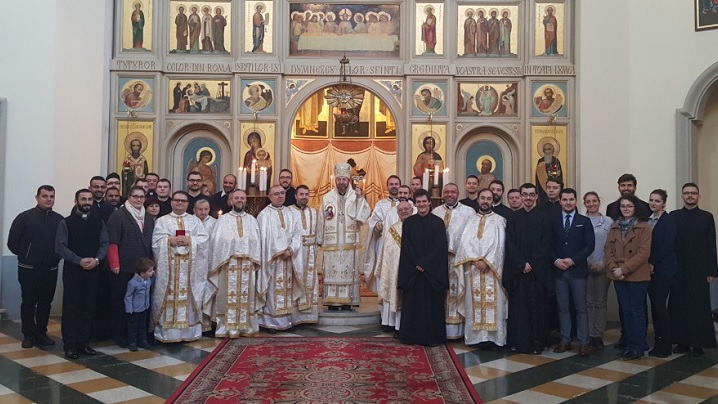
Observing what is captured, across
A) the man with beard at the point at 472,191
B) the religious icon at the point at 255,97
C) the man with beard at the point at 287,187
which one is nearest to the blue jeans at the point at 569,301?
the man with beard at the point at 472,191

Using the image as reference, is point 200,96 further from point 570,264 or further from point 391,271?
point 570,264

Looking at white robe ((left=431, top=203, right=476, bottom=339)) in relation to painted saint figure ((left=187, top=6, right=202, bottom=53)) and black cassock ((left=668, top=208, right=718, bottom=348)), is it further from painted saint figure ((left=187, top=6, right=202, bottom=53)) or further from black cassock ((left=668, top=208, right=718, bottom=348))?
painted saint figure ((left=187, top=6, right=202, bottom=53))

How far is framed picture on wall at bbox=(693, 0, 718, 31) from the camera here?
8.80 meters

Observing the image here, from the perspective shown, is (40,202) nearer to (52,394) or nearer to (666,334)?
(52,394)

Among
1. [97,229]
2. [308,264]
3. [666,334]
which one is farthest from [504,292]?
[97,229]

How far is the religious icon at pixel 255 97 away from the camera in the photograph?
10609 millimetres

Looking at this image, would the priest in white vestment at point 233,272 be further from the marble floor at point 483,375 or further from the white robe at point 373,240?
the white robe at point 373,240

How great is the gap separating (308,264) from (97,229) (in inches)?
106

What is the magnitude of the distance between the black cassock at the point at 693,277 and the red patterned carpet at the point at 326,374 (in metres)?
2.57

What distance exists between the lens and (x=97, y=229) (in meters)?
6.58

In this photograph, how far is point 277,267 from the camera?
310 inches

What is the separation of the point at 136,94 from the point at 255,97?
1977 millimetres

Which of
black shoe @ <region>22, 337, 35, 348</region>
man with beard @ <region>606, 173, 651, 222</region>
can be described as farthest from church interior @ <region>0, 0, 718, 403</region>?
black shoe @ <region>22, 337, 35, 348</region>

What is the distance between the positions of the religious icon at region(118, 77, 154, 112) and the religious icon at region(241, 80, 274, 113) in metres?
1.55
